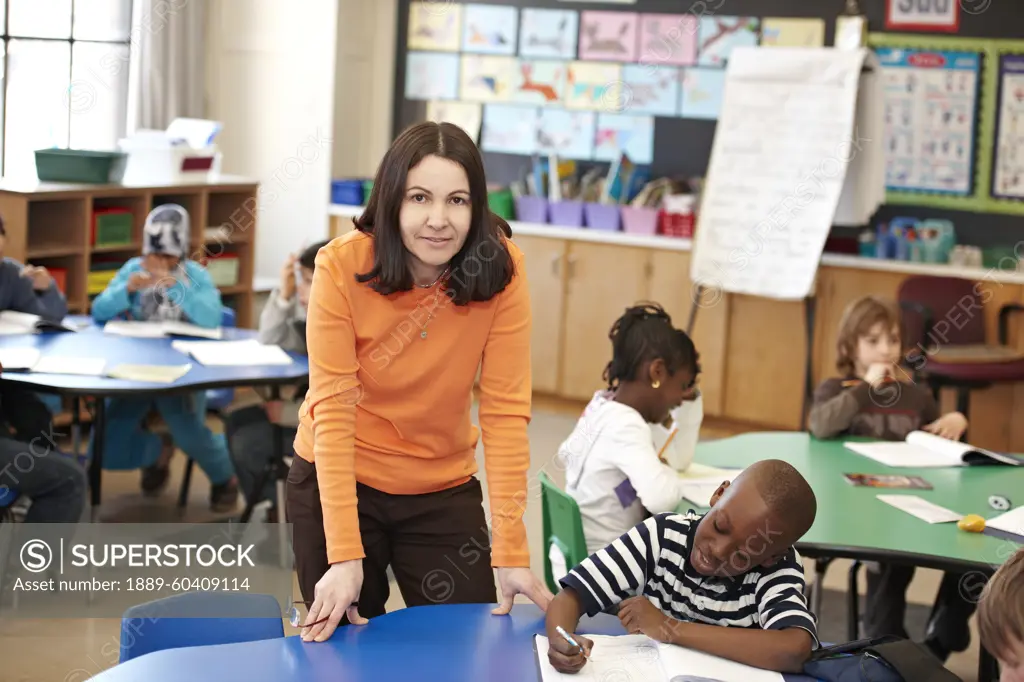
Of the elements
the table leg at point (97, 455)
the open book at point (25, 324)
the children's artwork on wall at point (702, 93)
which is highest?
the children's artwork on wall at point (702, 93)

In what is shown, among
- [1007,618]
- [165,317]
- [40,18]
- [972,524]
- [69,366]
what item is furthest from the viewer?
[40,18]

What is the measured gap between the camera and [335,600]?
1774 millimetres

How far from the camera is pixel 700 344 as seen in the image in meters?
6.22

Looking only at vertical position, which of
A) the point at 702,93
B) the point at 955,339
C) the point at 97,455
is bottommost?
the point at 97,455

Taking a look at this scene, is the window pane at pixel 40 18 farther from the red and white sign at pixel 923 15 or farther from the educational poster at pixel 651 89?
the red and white sign at pixel 923 15

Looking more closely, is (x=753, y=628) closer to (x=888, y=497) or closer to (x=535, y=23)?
(x=888, y=497)

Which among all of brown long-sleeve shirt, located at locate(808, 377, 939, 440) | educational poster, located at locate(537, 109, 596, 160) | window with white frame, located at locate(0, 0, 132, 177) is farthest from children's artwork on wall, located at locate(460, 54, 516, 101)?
brown long-sleeve shirt, located at locate(808, 377, 939, 440)

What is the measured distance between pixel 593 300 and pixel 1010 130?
2.16 metres

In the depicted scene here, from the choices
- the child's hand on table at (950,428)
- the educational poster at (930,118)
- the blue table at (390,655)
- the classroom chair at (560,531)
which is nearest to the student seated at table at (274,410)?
the classroom chair at (560,531)

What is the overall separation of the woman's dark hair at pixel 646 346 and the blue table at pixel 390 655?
92 centimetres

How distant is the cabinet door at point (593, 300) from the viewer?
6.31 metres

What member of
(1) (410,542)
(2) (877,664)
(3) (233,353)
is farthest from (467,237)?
(3) (233,353)

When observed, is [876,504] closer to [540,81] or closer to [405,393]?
[405,393]

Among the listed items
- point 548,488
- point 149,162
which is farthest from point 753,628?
point 149,162
